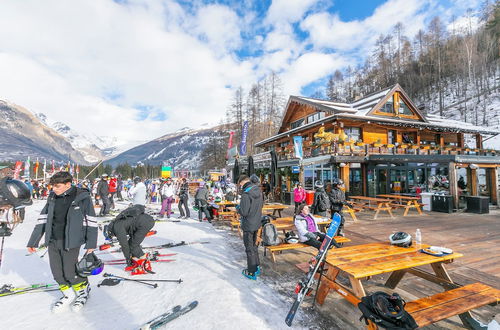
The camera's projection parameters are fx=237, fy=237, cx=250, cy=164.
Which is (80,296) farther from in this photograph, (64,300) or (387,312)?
(387,312)

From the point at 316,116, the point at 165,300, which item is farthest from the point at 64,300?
the point at 316,116

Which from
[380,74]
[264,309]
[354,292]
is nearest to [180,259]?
[264,309]

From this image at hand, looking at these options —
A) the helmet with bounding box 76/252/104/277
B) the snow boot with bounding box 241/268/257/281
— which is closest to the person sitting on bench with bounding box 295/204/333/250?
the snow boot with bounding box 241/268/257/281

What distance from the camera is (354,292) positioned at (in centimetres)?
276

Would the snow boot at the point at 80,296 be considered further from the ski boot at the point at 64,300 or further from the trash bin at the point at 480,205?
the trash bin at the point at 480,205

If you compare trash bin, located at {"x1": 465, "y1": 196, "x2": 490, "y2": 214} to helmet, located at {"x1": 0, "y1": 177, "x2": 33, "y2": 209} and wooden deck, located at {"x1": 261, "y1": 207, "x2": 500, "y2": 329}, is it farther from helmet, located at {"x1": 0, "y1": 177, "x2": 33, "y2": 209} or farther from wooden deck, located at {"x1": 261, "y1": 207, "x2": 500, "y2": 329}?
helmet, located at {"x1": 0, "y1": 177, "x2": 33, "y2": 209}

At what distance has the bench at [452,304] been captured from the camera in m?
2.20

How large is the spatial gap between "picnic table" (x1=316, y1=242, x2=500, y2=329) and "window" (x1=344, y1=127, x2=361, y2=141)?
1594 centimetres

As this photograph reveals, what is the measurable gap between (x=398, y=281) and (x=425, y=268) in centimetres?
139

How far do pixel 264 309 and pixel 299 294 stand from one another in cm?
57

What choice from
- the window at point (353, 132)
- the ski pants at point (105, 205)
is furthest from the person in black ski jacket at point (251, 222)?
the window at point (353, 132)

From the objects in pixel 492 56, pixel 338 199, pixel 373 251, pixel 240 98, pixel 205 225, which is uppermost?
pixel 492 56

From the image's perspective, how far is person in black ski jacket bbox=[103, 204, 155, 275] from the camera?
4441mm

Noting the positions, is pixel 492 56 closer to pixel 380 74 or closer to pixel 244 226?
pixel 380 74
